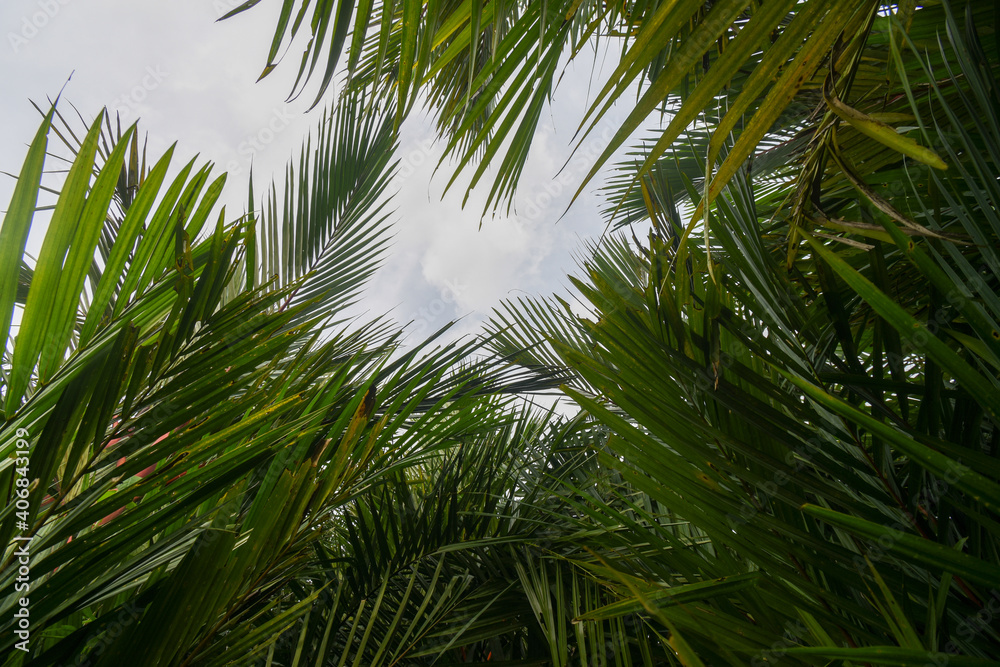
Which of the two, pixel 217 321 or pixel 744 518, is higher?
pixel 217 321

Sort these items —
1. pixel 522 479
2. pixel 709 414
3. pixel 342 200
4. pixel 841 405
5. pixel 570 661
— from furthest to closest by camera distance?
pixel 342 200 < pixel 522 479 < pixel 570 661 < pixel 709 414 < pixel 841 405

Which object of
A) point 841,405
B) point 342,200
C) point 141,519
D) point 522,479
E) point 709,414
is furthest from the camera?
point 342,200

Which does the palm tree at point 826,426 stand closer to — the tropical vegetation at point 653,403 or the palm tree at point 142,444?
the tropical vegetation at point 653,403

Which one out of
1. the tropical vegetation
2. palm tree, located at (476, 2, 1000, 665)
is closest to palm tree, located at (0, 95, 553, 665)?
the tropical vegetation

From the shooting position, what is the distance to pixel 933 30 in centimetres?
69

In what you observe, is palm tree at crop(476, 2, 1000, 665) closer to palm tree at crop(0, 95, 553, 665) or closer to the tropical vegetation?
the tropical vegetation

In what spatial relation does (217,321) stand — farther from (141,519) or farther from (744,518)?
(744,518)

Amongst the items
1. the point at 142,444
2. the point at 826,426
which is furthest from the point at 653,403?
the point at 142,444

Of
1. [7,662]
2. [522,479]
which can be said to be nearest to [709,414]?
[7,662]

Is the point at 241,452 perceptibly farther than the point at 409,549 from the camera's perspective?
No

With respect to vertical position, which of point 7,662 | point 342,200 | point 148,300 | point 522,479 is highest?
point 342,200

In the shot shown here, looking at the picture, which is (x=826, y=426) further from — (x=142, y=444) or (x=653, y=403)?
(x=142, y=444)

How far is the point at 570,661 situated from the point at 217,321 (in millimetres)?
711

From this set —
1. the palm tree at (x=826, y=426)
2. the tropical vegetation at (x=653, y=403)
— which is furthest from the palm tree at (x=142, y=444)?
the palm tree at (x=826, y=426)
